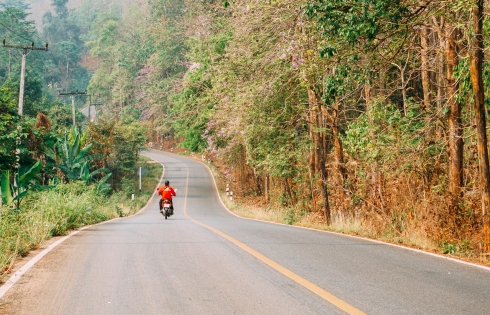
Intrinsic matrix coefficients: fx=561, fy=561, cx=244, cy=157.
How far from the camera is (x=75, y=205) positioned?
1656 cm

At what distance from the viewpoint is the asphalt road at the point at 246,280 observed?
5344 mm

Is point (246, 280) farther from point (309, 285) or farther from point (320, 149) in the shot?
point (320, 149)

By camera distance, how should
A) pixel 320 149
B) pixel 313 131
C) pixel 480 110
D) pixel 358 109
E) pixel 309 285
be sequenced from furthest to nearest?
pixel 358 109 < pixel 313 131 < pixel 320 149 < pixel 480 110 < pixel 309 285

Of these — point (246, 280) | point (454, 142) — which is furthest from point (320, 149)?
point (246, 280)

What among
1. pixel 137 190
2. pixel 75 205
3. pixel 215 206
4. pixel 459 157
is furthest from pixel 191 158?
pixel 459 157

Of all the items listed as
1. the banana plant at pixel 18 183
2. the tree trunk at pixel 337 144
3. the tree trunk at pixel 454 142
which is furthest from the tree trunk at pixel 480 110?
the banana plant at pixel 18 183

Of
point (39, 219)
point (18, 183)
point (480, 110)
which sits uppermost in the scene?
point (480, 110)

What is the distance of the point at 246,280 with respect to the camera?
259 inches

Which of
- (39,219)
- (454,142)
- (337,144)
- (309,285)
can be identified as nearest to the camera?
(309,285)

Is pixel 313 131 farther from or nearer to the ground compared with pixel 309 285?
farther from the ground

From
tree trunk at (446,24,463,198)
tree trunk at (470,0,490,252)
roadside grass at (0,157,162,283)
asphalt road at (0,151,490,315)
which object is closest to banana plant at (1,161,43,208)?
roadside grass at (0,157,162,283)

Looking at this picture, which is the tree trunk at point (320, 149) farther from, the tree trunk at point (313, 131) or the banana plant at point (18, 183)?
the banana plant at point (18, 183)

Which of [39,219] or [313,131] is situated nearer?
[39,219]

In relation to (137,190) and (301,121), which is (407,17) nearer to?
(301,121)
